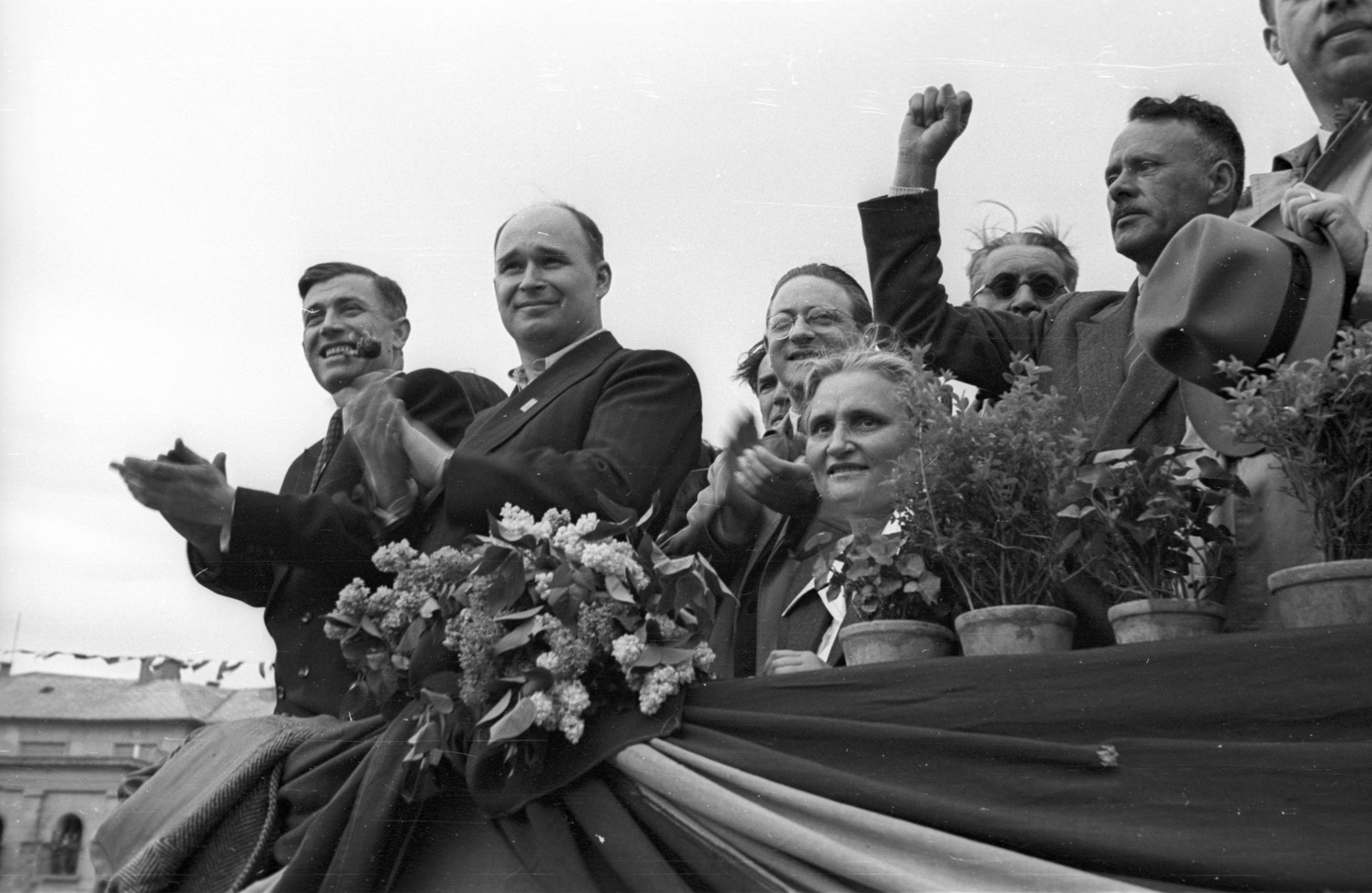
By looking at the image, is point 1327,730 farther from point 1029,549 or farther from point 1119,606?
point 1029,549

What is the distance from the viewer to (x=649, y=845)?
268cm

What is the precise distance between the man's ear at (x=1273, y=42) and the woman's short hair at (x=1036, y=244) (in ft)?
3.94

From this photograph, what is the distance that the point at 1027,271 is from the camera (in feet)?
16.3

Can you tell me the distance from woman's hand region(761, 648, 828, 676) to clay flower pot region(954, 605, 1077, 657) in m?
0.39

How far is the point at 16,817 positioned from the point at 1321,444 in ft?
8.95

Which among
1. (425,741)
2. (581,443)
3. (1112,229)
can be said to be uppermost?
(1112,229)

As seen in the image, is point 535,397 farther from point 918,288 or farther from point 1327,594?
point 1327,594

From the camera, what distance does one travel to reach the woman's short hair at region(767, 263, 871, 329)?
4555 mm

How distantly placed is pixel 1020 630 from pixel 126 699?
2.23 meters

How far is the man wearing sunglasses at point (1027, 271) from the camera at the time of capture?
496cm

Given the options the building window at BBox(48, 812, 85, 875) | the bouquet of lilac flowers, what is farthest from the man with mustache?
the building window at BBox(48, 812, 85, 875)

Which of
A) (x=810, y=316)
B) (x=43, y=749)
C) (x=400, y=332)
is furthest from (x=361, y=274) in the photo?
(x=43, y=749)

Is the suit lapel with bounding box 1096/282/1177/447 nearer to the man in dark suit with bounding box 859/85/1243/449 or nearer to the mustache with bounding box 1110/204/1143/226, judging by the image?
the man in dark suit with bounding box 859/85/1243/449

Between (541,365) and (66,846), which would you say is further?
(541,365)
